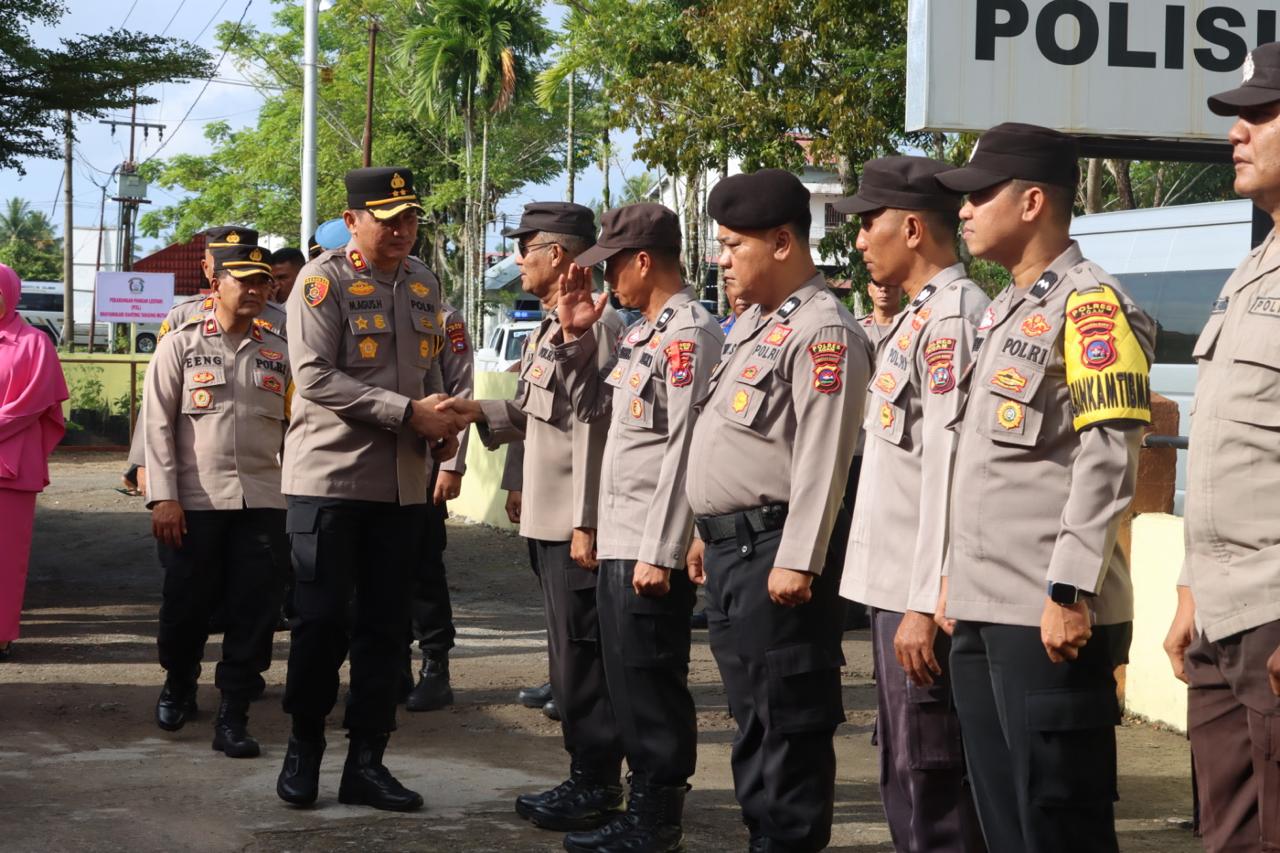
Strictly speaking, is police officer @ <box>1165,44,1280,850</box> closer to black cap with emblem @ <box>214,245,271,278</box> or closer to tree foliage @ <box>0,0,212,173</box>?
black cap with emblem @ <box>214,245,271,278</box>

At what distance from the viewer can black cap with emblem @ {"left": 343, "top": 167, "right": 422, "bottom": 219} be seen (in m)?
5.55

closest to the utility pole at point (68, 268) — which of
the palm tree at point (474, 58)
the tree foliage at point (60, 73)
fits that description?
the palm tree at point (474, 58)

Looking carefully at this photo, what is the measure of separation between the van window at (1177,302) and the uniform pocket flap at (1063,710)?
10.8m

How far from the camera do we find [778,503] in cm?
443

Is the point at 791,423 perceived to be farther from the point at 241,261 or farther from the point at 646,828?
the point at 241,261

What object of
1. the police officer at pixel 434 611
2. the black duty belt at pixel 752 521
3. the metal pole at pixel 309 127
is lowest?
the police officer at pixel 434 611

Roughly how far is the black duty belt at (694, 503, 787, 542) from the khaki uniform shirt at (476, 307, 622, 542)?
1.00 m

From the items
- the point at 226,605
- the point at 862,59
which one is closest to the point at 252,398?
the point at 226,605

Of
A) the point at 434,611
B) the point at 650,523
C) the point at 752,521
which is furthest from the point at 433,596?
the point at 752,521

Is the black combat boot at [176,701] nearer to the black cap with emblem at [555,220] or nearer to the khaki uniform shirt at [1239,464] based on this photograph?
the black cap with emblem at [555,220]

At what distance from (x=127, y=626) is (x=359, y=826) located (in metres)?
4.86

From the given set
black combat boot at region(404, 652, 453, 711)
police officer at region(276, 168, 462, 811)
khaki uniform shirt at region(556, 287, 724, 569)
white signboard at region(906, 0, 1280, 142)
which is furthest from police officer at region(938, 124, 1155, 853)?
black combat boot at region(404, 652, 453, 711)

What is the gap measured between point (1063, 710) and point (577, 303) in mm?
2599

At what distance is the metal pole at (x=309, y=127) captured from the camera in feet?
71.6
